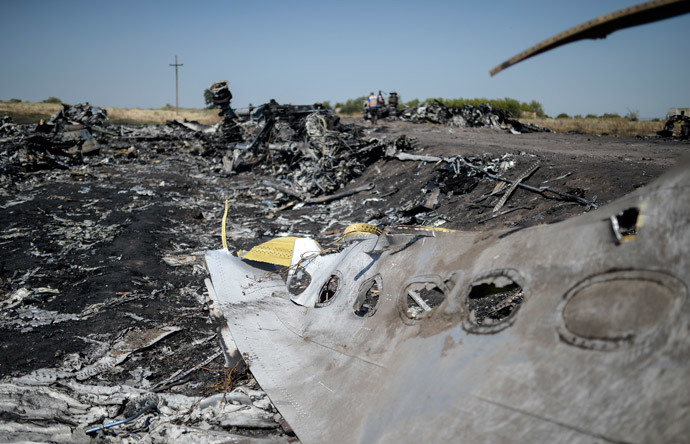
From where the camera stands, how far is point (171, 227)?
11836 mm

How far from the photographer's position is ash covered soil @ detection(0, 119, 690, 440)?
18.4 ft

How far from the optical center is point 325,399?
3.27 metres

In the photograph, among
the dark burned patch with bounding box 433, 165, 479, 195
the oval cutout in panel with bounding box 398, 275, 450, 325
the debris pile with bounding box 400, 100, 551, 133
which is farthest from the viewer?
the debris pile with bounding box 400, 100, 551, 133

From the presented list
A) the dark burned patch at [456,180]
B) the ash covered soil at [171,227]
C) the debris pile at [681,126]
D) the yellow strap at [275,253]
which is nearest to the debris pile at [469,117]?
the debris pile at [681,126]

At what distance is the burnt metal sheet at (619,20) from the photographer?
1771mm

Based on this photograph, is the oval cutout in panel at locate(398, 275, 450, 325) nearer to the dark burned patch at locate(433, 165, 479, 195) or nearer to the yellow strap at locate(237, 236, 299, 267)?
the yellow strap at locate(237, 236, 299, 267)

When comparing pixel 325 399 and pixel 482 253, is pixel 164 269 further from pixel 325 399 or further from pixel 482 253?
pixel 482 253

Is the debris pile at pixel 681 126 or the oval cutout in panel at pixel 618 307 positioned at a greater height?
the debris pile at pixel 681 126

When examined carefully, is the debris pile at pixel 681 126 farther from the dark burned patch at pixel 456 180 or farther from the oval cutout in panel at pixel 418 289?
the oval cutout in panel at pixel 418 289

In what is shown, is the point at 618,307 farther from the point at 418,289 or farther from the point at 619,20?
the point at 418,289

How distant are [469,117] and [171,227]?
63.4 ft

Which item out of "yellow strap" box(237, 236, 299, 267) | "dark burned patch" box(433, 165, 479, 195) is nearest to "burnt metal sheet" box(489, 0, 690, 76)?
"yellow strap" box(237, 236, 299, 267)

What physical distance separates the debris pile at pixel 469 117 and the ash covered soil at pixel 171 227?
942 cm

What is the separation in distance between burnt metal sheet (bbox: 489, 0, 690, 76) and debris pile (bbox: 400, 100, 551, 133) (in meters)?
21.1
